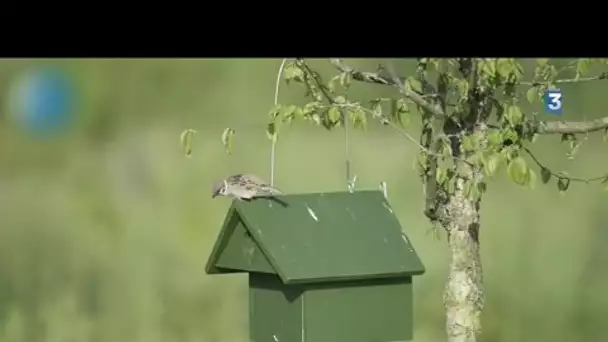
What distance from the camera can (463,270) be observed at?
1.24 m

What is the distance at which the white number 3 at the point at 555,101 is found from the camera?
4.15 ft

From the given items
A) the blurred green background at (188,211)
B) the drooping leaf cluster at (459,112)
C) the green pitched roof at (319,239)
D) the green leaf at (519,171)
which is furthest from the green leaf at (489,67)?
the blurred green background at (188,211)

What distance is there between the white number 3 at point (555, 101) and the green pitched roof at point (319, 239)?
10.9 inches

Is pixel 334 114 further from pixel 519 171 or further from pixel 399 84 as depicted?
pixel 519 171

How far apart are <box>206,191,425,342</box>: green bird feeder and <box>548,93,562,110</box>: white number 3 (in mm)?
282

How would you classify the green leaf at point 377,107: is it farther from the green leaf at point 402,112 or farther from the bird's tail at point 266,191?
the bird's tail at point 266,191

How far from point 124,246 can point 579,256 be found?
85 centimetres

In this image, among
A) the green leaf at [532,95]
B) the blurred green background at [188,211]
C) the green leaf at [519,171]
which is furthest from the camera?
the blurred green background at [188,211]

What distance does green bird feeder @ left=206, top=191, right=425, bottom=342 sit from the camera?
1115 mm

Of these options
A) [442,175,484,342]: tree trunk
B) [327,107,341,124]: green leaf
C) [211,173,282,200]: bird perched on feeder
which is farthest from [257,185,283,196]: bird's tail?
[442,175,484,342]: tree trunk

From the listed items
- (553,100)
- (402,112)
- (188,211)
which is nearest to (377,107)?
(402,112)
